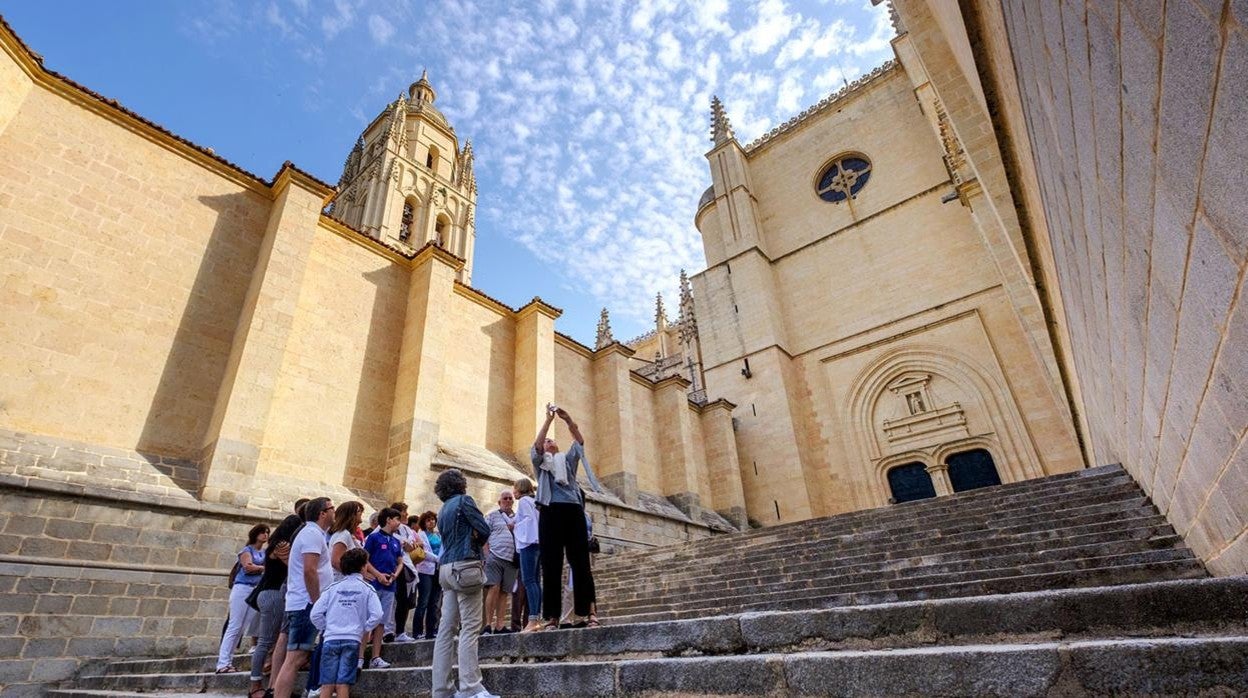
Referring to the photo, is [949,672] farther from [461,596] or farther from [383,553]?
[383,553]

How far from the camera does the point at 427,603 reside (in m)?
5.77

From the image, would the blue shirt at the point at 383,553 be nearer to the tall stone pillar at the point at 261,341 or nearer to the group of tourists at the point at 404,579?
the group of tourists at the point at 404,579

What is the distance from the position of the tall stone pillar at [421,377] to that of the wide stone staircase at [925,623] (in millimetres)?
4101

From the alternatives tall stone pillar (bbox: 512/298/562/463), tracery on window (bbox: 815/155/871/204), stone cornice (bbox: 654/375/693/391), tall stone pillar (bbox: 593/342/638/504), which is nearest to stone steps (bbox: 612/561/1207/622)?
tall stone pillar (bbox: 512/298/562/463)

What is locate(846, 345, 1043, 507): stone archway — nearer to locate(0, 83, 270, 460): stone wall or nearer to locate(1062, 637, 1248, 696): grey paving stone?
locate(1062, 637, 1248, 696): grey paving stone

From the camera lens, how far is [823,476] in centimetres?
1623

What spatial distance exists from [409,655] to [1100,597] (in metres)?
4.34

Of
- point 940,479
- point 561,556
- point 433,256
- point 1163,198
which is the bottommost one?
point 561,556

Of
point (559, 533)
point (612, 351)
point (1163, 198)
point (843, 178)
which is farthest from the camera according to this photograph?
point (843, 178)

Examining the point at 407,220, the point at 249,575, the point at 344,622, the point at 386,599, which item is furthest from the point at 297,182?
the point at 407,220

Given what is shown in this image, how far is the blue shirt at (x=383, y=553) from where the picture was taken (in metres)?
4.83

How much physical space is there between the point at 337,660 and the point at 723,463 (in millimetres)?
14207

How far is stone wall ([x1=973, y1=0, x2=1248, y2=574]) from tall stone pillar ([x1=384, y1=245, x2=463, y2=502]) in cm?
928

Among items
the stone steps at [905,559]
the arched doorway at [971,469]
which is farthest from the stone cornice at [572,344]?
the arched doorway at [971,469]
